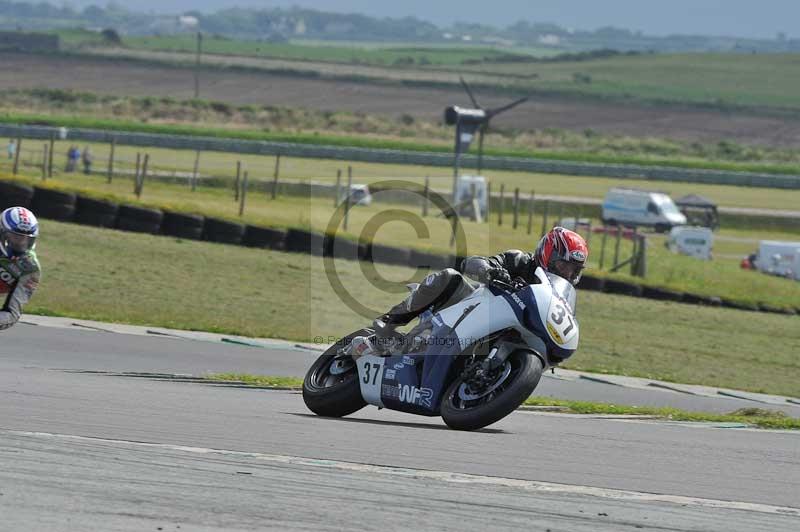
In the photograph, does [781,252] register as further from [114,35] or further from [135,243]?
[114,35]

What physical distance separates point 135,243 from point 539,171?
43.4 m

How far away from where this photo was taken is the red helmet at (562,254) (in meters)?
9.20

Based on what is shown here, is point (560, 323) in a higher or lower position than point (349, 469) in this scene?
higher

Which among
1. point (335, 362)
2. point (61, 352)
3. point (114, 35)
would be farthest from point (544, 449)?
point (114, 35)

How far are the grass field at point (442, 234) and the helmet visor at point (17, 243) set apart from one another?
17816 mm

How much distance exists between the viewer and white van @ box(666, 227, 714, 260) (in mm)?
43625

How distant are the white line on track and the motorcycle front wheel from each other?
1.58 metres

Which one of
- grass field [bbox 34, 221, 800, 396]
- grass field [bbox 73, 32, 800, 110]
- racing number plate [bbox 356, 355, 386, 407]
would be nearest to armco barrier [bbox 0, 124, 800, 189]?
grass field [bbox 34, 221, 800, 396]

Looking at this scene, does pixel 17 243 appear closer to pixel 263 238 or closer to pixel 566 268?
pixel 566 268

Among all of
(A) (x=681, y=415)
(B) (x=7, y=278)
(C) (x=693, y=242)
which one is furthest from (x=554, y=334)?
(C) (x=693, y=242)

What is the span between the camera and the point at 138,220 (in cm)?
2636

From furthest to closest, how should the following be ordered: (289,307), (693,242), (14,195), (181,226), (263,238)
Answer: (693,242)
(263,238)
(181,226)
(14,195)
(289,307)

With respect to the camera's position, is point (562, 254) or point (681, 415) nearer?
point (562, 254)

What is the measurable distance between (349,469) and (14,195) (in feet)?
64.9
